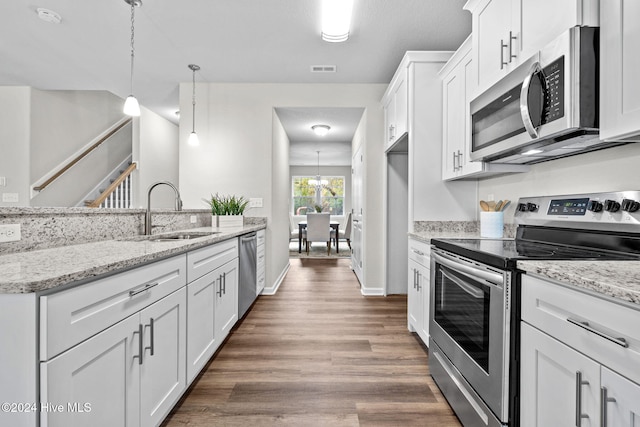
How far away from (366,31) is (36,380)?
3028 millimetres

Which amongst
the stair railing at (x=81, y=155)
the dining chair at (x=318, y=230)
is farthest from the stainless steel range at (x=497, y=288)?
the stair railing at (x=81, y=155)

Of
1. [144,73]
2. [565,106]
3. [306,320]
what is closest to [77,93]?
[144,73]

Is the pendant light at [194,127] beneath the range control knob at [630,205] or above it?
above

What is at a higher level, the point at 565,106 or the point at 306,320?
the point at 565,106

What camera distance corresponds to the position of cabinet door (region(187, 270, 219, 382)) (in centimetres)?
166

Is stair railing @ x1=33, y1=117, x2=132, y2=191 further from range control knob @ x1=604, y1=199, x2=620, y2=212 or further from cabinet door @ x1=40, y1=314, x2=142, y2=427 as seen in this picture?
range control knob @ x1=604, y1=199, x2=620, y2=212

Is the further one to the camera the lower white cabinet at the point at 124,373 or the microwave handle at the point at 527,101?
the microwave handle at the point at 527,101

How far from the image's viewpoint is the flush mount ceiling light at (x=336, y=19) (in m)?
2.35

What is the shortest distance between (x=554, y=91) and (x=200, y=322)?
206 centimetres

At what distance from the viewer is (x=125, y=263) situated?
108cm

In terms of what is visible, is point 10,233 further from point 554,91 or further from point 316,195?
point 316,195

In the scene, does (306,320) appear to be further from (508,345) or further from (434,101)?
(434,101)

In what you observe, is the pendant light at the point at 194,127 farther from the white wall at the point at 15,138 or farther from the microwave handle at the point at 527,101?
the microwave handle at the point at 527,101

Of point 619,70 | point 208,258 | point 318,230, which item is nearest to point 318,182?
point 318,230
